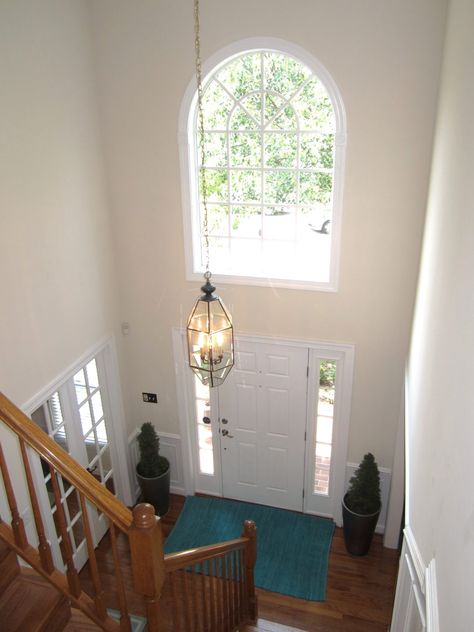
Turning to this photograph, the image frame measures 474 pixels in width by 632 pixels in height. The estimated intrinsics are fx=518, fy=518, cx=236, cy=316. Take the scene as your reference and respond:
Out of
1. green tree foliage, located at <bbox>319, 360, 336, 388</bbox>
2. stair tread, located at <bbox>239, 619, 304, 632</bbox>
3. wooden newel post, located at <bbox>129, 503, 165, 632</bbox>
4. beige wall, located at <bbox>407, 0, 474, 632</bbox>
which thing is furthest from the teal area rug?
wooden newel post, located at <bbox>129, 503, 165, 632</bbox>

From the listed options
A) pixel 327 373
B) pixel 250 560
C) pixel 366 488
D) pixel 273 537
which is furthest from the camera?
pixel 273 537

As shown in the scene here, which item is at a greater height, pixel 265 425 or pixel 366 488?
pixel 265 425

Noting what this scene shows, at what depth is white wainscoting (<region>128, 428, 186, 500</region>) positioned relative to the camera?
5.97m

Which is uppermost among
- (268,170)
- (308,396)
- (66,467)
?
(268,170)

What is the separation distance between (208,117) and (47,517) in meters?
3.85

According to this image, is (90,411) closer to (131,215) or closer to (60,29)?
(131,215)

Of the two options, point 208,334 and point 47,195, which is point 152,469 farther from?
point 47,195

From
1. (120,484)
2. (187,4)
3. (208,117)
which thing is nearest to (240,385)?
(120,484)

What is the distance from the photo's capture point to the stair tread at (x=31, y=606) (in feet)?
8.16

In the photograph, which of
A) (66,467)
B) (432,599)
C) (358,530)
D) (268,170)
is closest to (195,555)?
(66,467)

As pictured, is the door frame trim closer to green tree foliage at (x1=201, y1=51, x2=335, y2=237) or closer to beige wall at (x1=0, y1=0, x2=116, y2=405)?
beige wall at (x1=0, y1=0, x2=116, y2=405)

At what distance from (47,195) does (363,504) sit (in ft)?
13.4

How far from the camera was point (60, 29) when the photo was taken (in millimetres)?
4156

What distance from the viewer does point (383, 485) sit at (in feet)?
17.7
